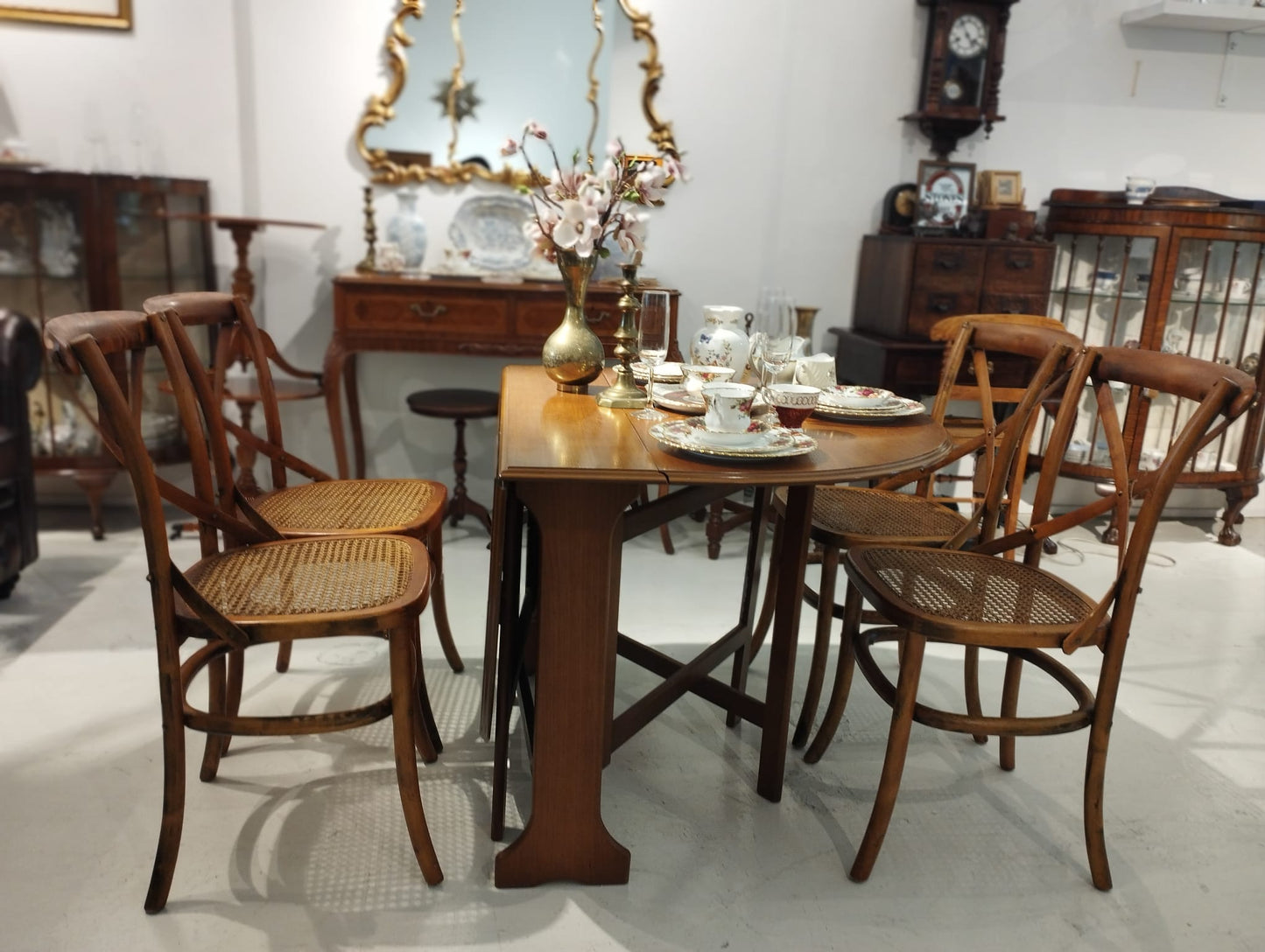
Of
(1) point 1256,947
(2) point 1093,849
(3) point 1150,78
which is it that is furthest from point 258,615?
(3) point 1150,78

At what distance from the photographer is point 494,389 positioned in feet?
12.5

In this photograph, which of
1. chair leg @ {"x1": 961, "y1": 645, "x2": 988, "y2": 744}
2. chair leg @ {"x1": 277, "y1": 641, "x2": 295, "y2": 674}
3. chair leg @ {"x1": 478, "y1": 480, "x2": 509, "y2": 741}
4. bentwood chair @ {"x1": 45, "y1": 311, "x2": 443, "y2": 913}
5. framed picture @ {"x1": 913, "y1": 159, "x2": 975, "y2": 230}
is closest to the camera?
bentwood chair @ {"x1": 45, "y1": 311, "x2": 443, "y2": 913}

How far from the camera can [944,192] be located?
3.63m

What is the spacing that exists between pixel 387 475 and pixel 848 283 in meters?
1.97

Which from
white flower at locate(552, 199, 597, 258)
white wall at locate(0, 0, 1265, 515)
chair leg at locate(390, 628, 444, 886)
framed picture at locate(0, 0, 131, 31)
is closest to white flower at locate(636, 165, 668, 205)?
white flower at locate(552, 199, 597, 258)

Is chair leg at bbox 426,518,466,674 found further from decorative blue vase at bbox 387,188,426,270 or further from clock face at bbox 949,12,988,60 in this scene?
clock face at bbox 949,12,988,60

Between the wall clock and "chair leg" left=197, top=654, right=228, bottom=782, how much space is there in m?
3.02

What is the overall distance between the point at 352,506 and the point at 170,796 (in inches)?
28.3

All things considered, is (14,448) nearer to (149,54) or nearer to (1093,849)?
(149,54)

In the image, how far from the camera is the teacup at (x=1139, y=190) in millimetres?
3576

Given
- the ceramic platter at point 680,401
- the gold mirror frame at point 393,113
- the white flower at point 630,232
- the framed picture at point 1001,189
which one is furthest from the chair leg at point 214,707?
the framed picture at point 1001,189

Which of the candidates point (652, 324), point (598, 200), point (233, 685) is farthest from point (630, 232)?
point (233, 685)

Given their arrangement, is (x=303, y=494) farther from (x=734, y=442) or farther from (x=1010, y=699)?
(x=1010, y=699)

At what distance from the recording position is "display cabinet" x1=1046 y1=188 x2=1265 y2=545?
3.52 metres
